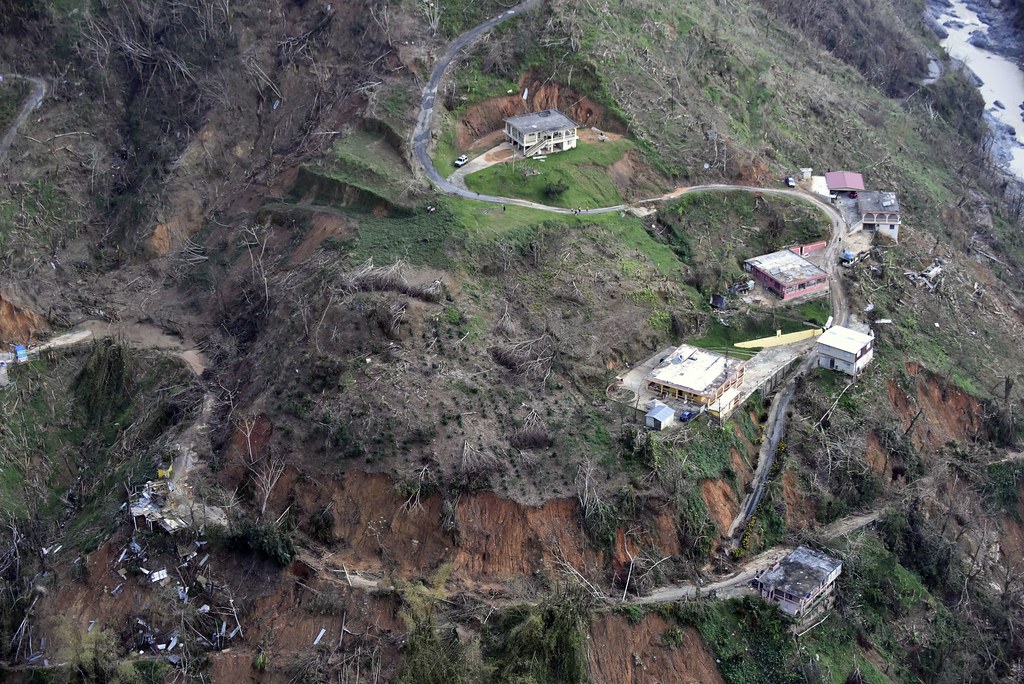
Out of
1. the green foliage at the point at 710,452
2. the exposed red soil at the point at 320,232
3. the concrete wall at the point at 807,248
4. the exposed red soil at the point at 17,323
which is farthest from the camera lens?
the concrete wall at the point at 807,248

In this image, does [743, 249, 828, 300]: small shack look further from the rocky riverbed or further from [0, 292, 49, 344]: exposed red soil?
the rocky riverbed

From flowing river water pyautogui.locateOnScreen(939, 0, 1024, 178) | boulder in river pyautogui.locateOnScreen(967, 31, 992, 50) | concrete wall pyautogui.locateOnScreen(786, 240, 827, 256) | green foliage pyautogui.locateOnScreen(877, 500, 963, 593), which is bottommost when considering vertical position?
flowing river water pyautogui.locateOnScreen(939, 0, 1024, 178)

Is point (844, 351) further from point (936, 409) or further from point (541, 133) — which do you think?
point (541, 133)

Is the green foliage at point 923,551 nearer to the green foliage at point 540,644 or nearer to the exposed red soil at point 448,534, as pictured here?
the exposed red soil at point 448,534

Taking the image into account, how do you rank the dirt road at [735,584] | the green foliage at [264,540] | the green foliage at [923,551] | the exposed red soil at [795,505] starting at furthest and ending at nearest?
the green foliage at [923,551] < the exposed red soil at [795,505] < the dirt road at [735,584] < the green foliage at [264,540]

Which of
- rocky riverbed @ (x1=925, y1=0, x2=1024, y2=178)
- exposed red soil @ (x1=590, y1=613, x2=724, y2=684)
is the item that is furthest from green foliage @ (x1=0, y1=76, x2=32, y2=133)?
rocky riverbed @ (x1=925, y1=0, x2=1024, y2=178)

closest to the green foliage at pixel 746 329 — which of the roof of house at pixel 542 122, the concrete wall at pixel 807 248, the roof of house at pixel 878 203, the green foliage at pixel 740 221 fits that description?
the green foliage at pixel 740 221
